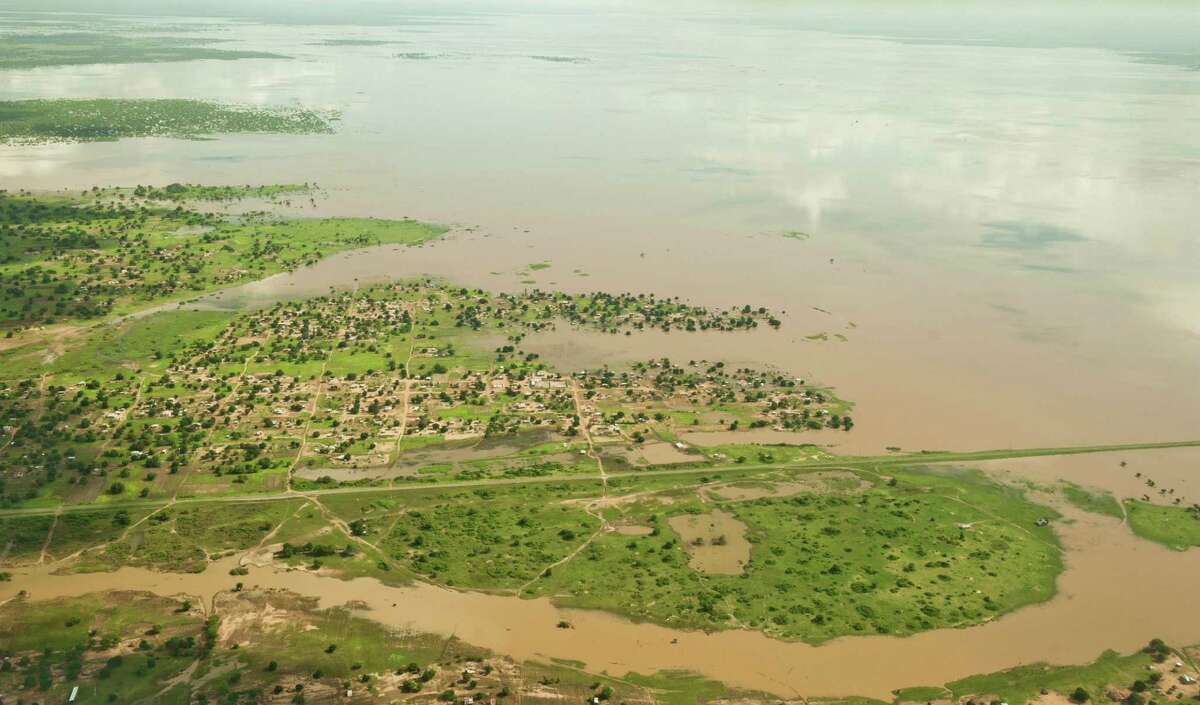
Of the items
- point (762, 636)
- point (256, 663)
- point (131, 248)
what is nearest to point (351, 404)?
point (256, 663)

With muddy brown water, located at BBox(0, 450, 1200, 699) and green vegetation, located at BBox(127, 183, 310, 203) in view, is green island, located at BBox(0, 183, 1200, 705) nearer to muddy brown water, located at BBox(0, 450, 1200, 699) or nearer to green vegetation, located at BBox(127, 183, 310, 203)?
muddy brown water, located at BBox(0, 450, 1200, 699)

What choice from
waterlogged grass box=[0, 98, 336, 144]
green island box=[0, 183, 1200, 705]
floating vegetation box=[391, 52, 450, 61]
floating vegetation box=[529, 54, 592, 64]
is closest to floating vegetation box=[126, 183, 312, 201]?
green island box=[0, 183, 1200, 705]

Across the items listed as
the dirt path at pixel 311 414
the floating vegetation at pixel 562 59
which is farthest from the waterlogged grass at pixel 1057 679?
the floating vegetation at pixel 562 59

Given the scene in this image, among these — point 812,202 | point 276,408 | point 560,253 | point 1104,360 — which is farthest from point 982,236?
point 276,408

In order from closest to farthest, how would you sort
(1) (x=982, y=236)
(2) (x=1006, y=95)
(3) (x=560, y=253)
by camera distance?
1. (3) (x=560, y=253)
2. (1) (x=982, y=236)
3. (2) (x=1006, y=95)

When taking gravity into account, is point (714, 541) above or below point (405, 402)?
below

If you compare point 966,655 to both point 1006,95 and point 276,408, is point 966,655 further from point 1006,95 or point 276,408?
point 1006,95

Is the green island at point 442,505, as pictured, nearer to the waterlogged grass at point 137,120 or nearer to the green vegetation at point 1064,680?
the green vegetation at point 1064,680

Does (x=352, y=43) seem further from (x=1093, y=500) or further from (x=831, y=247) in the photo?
(x=1093, y=500)
